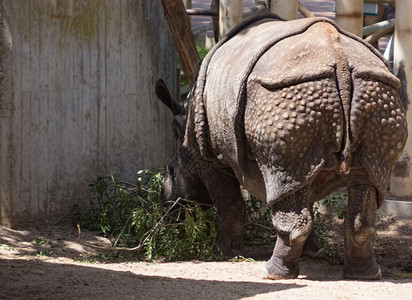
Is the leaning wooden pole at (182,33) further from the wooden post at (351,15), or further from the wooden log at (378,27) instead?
the wooden log at (378,27)

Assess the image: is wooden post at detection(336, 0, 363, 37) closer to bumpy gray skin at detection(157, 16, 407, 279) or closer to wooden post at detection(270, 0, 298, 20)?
wooden post at detection(270, 0, 298, 20)

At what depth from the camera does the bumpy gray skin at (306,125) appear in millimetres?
5766

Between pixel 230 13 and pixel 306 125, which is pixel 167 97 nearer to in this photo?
pixel 230 13

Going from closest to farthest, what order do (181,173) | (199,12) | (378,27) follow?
1. (181,173)
2. (199,12)
3. (378,27)

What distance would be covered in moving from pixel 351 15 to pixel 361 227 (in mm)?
3272

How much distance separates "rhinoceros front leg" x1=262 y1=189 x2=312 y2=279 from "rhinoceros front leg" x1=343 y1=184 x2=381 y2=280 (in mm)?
338

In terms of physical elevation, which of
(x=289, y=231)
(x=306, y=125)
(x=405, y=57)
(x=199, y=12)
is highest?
(x=199, y=12)

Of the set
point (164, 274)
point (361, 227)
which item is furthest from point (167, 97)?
point (361, 227)

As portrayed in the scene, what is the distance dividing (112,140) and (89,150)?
1.08ft

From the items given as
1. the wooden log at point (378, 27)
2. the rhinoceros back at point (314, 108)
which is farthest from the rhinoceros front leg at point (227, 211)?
the wooden log at point (378, 27)

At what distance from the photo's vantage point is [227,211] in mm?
7418

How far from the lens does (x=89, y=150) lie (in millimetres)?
8461

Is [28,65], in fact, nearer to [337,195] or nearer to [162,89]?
[162,89]

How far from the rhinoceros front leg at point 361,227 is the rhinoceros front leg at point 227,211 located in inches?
53.1
